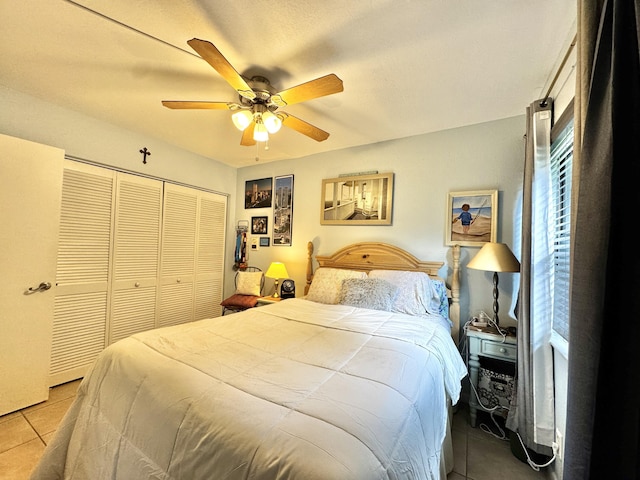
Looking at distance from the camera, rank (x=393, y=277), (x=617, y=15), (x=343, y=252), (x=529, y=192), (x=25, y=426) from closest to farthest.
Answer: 1. (x=617, y=15)
2. (x=529, y=192)
3. (x=25, y=426)
4. (x=393, y=277)
5. (x=343, y=252)

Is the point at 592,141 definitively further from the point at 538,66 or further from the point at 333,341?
the point at 538,66

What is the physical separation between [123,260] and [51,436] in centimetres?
160

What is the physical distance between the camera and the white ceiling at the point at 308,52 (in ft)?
4.50

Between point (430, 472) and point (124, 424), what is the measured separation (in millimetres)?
1282

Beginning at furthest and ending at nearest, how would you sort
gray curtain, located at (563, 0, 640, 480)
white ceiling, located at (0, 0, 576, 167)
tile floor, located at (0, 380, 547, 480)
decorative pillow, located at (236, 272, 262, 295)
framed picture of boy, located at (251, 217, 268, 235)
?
1. framed picture of boy, located at (251, 217, 268, 235)
2. decorative pillow, located at (236, 272, 262, 295)
3. tile floor, located at (0, 380, 547, 480)
4. white ceiling, located at (0, 0, 576, 167)
5. gray curtain, located at (563, 0, 640, 480)

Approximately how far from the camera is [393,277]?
8.36ft

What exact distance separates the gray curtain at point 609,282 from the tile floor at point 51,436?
1.42m

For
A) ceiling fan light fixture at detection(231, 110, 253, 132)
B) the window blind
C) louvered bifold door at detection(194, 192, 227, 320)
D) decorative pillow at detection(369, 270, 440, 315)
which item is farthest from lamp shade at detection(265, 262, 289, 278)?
the window blind

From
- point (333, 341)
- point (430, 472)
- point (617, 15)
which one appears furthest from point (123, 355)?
point (617, 15)

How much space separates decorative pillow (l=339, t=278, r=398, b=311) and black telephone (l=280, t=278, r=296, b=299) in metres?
1.01

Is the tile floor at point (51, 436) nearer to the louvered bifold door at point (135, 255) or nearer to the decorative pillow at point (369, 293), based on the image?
the louvered bifold door at point (135, 255)

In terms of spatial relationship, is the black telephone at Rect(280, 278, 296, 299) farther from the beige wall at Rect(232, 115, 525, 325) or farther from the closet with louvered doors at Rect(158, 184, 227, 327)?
the closet with louvered doors at Rect(158, 184, 227, 327)

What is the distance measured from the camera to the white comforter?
2.58ft

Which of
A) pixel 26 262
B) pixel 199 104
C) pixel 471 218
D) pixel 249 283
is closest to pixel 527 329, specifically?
pixel 471 218
